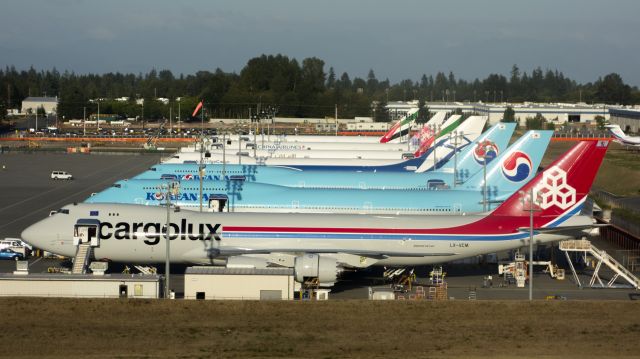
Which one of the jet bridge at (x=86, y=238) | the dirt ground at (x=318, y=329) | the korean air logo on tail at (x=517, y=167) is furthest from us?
the korean air logo on tail at (x=517, y=167)

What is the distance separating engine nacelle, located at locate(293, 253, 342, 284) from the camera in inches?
2004

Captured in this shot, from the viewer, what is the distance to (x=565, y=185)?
185ft

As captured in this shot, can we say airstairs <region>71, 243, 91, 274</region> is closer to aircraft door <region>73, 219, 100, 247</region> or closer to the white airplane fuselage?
aircraft door <region>73, 219, 100, 247</region>

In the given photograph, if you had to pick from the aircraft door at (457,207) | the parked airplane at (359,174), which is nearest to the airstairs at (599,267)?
the aircraft door at (457,207)

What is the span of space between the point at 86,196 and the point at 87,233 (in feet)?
→ 158

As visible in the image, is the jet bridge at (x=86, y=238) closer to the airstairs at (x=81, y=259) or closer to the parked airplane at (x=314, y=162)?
the airstairs at (x=81, y=259)

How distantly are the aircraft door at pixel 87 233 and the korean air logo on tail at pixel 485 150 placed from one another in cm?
3776

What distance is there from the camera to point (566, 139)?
194m

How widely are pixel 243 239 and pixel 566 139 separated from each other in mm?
151006

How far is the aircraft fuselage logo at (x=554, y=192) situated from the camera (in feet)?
184

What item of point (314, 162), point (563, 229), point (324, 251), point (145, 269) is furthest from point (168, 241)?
point (314, 162)

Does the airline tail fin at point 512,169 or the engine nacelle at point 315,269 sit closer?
the engine nacelle at point 315,269

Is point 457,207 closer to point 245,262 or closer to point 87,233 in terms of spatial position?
point 245,262

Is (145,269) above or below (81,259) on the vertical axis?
below
